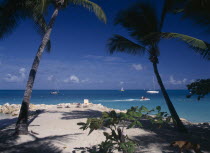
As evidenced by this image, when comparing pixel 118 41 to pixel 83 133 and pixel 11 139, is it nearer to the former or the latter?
pixel 83 133

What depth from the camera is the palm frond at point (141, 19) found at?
328 inches

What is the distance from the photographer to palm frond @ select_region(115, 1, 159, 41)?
27.3ft

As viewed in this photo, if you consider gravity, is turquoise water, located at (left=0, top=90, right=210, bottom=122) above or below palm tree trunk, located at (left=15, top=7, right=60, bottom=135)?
below

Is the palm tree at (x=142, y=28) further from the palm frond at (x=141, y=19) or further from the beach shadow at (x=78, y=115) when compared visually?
the beach shadow at (x=78, y=115)

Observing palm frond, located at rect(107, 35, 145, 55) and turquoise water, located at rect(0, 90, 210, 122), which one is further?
turquoise water, located at rect(0, 90, 210, 122)

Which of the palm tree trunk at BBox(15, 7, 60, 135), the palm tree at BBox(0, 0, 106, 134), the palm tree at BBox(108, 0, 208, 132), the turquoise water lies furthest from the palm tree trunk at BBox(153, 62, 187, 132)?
the turquoise water

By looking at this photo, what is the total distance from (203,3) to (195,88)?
8.46 feet

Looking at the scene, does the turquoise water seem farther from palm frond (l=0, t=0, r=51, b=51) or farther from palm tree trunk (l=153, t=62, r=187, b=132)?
palm frond (l=0, t=0, r=51, b=51)

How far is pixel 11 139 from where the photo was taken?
5.19m

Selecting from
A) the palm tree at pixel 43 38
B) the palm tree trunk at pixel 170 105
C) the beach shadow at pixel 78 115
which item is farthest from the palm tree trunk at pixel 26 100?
the palm tree trunk at pixel 170 105

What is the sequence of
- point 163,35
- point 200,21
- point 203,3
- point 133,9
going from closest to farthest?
point 203,3, point 200,21, point 163,35, point 133,9

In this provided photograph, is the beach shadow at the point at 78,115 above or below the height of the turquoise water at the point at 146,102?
above

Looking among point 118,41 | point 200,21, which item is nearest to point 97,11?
point 118,41

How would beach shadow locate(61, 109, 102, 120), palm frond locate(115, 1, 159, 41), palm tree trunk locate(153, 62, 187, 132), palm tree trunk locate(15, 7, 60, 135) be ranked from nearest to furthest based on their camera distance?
palm tree trunk locate(15, 7, 60, 135)
palm tree trunk locate(153, 62, 187, 132)
palm frond locate(115, 1, 159, 41)
beach shadow locate(61, 109, 102, 120)
